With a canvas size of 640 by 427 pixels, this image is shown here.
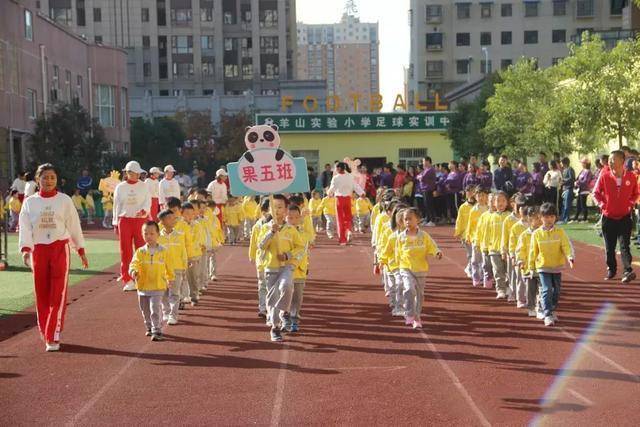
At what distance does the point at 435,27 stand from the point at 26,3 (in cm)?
5086

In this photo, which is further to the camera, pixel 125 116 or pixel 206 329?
pixel 125 116

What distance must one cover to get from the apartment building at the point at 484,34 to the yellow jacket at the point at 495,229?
71.5m

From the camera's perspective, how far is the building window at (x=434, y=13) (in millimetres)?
83944

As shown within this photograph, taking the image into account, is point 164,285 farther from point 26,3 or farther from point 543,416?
point 26,3

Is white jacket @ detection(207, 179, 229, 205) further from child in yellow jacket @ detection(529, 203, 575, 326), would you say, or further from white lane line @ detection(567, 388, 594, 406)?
white lane line @ detection(567, 388, 594, 406)

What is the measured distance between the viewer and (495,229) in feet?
43.3

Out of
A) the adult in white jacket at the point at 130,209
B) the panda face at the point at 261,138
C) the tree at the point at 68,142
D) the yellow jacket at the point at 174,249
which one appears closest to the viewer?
the yellow jacket at the point at 174,249

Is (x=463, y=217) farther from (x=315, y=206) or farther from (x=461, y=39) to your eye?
(x=461, y=39)

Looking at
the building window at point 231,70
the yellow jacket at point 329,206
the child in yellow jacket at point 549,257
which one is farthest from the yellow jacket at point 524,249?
the building window at point 231,70

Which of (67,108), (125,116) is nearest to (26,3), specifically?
(67,108)

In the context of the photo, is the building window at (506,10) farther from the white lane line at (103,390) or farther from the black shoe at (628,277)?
the white lane line at (103,390)

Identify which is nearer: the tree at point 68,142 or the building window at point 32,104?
the tree at point 68,142

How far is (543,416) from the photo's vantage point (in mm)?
7082

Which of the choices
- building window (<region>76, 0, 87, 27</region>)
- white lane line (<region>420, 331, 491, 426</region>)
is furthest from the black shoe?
building window (<region>76, 0, 87, 27</region>)
